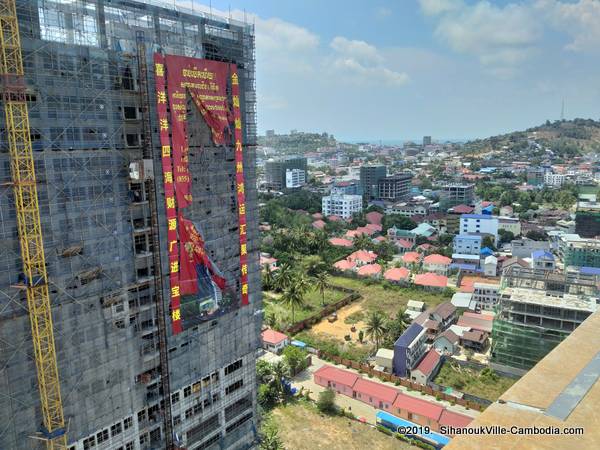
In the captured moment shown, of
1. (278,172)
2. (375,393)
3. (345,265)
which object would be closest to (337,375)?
(375,393)

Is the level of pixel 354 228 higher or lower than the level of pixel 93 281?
lower

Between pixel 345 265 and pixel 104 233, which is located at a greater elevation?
pixel 104 233

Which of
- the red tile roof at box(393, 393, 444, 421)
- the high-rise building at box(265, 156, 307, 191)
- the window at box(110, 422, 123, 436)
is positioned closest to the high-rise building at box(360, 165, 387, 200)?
the high-rise building at box(265, 156, 307, 191)

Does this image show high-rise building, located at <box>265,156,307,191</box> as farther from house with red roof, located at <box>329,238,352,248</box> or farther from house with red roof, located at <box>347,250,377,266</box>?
house with red roof, located at <box>347,250,377,266</box>

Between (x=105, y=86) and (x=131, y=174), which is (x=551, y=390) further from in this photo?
(x=105, y=86)

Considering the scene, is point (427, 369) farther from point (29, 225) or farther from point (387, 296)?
point (29, 225)

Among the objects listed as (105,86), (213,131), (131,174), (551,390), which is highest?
(105,86)

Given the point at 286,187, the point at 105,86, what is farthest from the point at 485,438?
the point at 286,187
